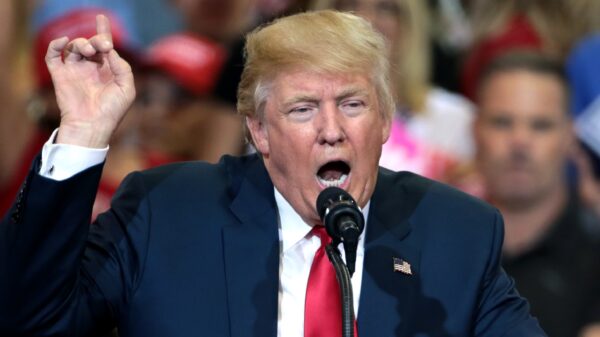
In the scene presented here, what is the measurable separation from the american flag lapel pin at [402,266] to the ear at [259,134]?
1.20 feet

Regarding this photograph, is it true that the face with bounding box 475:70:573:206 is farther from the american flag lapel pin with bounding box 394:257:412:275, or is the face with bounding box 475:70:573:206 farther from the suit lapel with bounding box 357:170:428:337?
the american flag lapel pin with bounding box 394:257:412:275

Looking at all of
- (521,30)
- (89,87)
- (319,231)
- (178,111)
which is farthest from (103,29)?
(521,30)

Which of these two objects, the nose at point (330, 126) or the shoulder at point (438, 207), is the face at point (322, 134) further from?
the shoulder at point (438, 207)

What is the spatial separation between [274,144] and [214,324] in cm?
41

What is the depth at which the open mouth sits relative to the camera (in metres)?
2.62

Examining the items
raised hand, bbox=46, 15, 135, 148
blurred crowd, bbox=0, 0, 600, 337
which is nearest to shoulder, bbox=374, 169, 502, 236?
raised hand, bbox=46, 15, 135, 148

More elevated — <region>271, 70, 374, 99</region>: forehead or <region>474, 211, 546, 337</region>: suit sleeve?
<region>271, 70, 374, 99</region>: forehead

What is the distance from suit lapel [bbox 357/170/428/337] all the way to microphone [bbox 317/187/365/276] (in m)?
0.36

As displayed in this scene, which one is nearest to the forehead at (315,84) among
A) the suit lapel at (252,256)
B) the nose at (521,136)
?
the suit lapel at (252,256)

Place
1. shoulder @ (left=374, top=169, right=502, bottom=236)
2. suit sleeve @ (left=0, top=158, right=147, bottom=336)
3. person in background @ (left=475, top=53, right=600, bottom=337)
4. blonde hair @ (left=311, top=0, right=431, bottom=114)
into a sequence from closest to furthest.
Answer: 1. suit sleeve @ (left=0, top=158, right=147, bottom=336)
2. shoulder @ (left=374, top=169, right=502, bottom=236)
3. person in background @ (left=475, top=53, right=600, bottom=337)
4. blonde hair @ (left=311, top=0, right=431, bottom=114)

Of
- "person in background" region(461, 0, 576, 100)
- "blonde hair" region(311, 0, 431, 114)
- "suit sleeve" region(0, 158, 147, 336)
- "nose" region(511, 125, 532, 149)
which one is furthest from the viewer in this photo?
"person in background" region(461, 0, 576, 100)

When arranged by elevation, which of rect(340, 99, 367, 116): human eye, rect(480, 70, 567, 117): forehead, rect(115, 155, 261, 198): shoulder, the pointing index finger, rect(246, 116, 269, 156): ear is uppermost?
the pointing index finger

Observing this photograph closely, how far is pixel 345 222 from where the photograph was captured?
2.23 metres

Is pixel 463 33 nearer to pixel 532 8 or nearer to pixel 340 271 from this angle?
pixel 532 8
